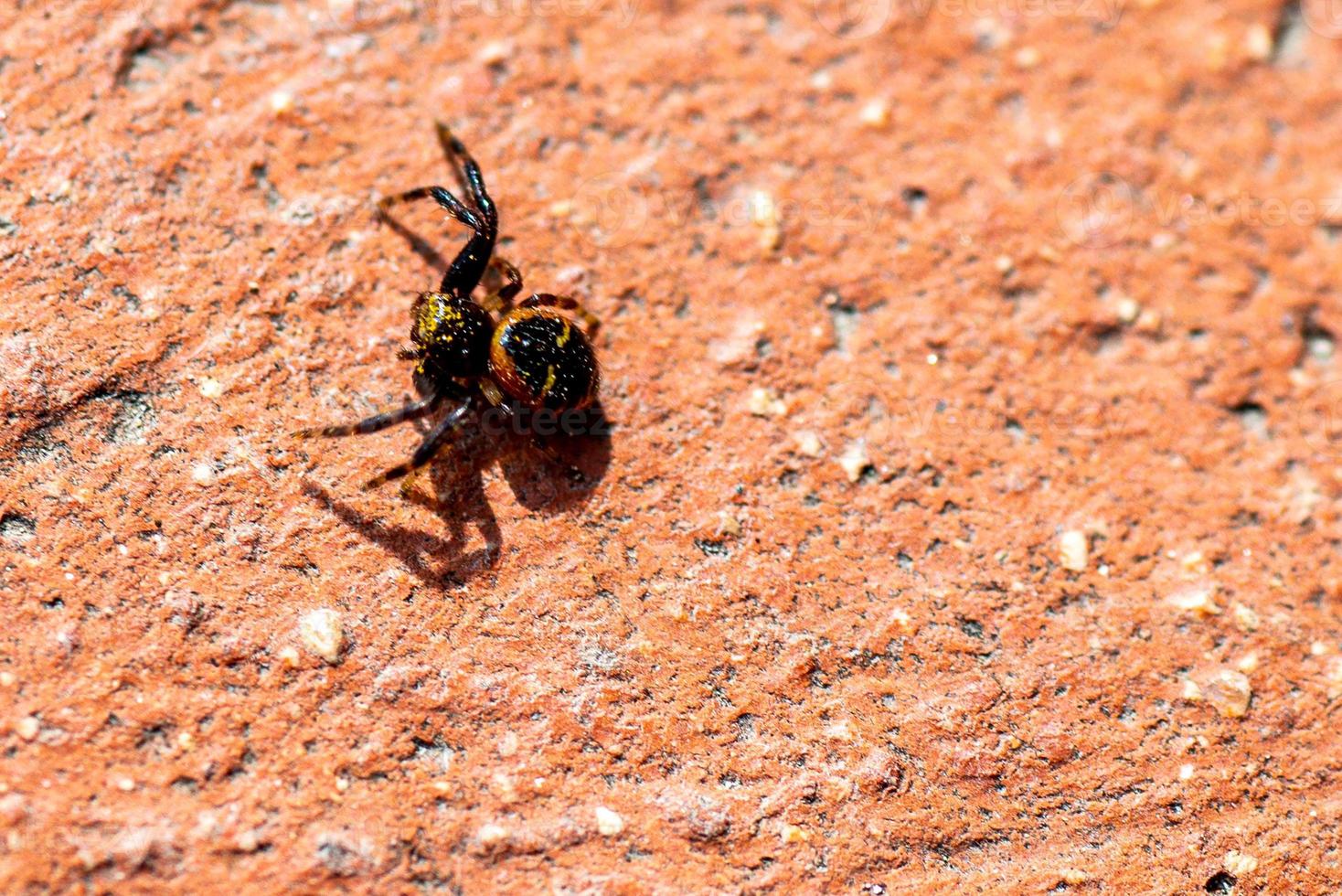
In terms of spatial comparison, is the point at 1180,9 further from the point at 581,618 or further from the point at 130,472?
the point at 130,472

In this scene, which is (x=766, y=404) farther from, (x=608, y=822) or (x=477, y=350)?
(x=608, y=822)

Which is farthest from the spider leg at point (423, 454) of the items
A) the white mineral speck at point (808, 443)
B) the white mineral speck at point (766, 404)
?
the white mineral speck at point (808, 443)

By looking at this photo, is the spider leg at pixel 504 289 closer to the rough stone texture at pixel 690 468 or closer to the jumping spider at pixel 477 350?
the jumping spider at pixel 477 350

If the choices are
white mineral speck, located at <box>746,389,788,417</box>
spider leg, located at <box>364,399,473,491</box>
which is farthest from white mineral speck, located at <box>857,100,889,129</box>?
spider leg, located at <box>364,399,473,491</box>

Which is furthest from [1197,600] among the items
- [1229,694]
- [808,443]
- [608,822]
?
[608,822]

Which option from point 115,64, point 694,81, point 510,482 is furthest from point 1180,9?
point 115,64

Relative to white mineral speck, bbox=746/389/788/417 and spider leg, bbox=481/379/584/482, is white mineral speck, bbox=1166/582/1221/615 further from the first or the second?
spider leg, bbox=481/379/584/482
